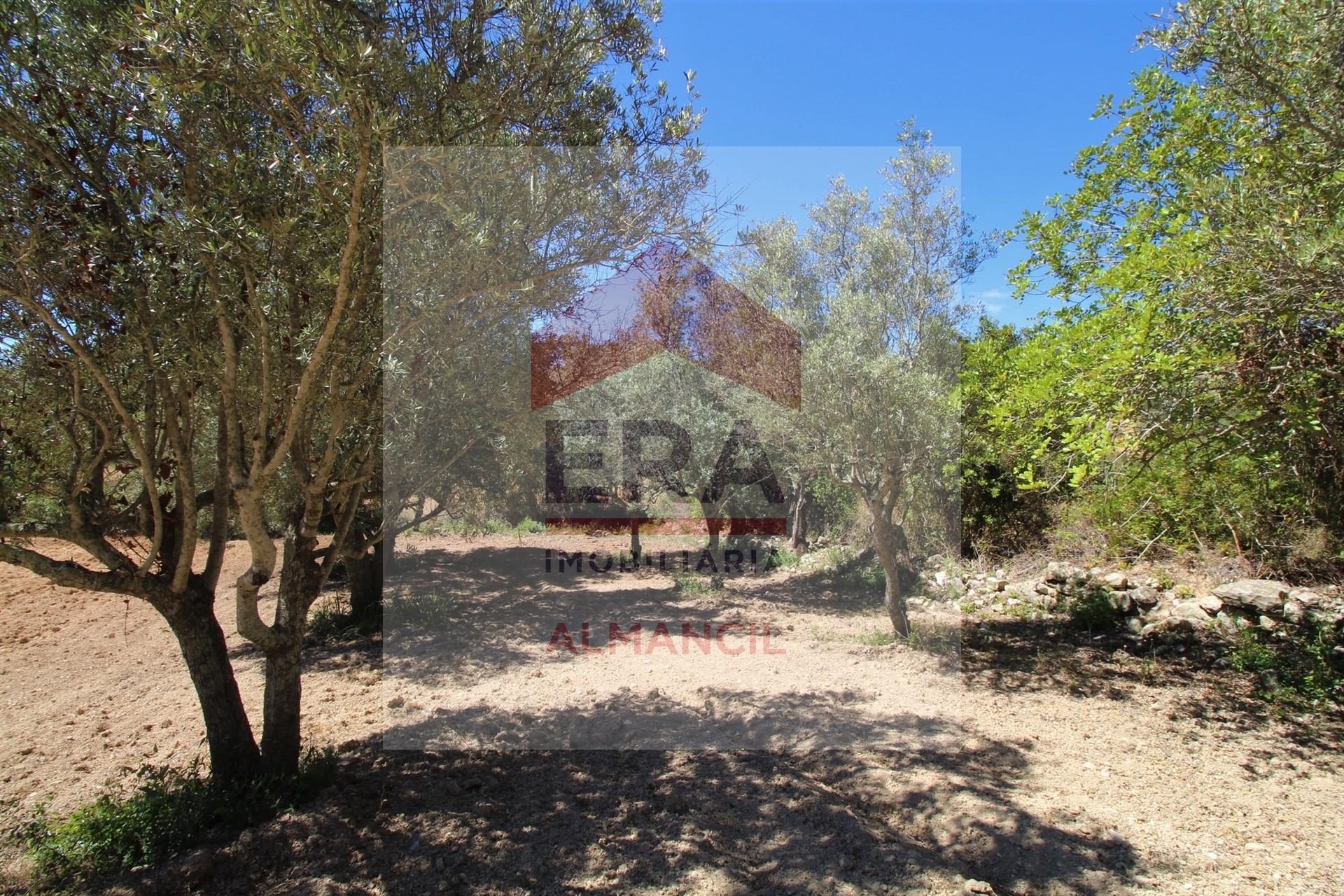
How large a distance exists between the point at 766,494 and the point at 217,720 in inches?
441

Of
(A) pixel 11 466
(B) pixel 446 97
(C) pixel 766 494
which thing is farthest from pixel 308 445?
(C) pixel 766 494

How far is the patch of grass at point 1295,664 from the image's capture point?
5504 millimetres

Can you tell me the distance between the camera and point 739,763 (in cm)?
477

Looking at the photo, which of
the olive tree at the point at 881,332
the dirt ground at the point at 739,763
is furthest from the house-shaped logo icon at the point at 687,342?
the dirt ground at the point at 739,763

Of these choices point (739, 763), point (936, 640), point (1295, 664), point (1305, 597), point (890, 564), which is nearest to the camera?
point (739, 763)

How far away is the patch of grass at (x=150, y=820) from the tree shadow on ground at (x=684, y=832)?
210 mm

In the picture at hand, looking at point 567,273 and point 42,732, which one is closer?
point 567,273

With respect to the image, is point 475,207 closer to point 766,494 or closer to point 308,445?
point 308,445

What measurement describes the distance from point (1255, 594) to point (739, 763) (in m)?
5.81

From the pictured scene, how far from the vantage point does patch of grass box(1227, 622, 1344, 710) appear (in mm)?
5504

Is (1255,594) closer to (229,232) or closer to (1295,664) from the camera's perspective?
(1295,664)

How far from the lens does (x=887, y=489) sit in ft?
24.1

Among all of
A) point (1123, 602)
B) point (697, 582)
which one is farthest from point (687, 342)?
point (1123, 602)

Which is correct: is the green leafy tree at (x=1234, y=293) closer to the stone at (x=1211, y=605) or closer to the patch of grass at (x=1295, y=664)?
the patch of grass at (x=1295, y=664)
